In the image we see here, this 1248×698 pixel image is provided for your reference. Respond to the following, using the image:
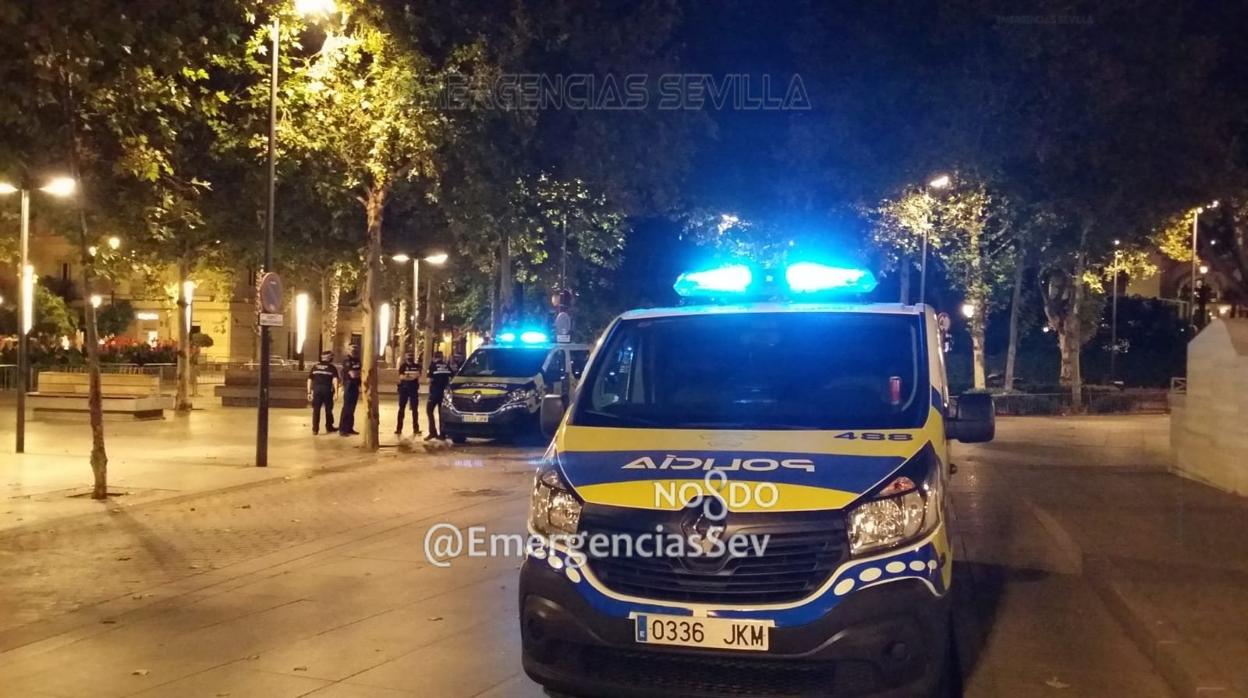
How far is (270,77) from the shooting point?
17.2m

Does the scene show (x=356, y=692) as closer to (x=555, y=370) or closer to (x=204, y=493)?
(x=204, y=493)

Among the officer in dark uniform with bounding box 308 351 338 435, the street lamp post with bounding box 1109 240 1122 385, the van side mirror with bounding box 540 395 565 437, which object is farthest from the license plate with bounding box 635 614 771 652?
→ the street lamp post with bounding box 1109 240 1122 385

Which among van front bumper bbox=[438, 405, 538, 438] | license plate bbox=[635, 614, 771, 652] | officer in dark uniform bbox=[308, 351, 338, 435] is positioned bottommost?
van front bumper bbox=[438, 405, 538, 438]

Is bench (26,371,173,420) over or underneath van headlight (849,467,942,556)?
underneath

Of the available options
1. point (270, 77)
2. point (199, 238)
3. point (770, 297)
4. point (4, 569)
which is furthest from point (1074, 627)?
point (199, 238)

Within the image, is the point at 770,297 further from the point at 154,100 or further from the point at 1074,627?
the point at 154,100

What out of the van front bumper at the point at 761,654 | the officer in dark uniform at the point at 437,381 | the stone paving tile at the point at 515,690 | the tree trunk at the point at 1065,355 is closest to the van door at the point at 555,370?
the officer in dark uniform at the point at 437,381

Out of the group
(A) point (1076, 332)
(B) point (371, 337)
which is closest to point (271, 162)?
(B) point (371, 337)

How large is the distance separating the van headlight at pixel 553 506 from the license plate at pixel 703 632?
0.56m

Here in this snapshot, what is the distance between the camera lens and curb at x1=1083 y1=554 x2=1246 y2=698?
6164 millimetres

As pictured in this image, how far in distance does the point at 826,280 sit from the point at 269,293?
10682mm

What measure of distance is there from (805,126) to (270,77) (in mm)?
9420

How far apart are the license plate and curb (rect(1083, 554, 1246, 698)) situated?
264cm

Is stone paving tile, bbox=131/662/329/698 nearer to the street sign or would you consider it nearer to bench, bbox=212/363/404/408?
the street sign
